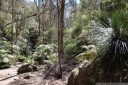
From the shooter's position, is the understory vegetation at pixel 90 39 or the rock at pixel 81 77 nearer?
the understory vegetation at pixel 90 39

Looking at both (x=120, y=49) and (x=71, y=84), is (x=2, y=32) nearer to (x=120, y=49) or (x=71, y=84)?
(x=71, y=84)

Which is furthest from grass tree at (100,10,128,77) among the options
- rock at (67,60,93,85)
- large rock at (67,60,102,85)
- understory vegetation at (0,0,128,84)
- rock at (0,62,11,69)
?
rock at (0,62,11,69)

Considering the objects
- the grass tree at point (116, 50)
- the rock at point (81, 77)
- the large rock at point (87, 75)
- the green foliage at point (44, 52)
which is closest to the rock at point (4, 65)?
the green foliage at point (44, 52)

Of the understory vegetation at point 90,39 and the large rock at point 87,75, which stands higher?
the understory vegetation at point 90,39

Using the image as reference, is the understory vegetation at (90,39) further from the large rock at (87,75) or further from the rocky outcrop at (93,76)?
the large rock at (87,75)

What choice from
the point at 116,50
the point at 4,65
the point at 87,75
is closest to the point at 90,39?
the point at 87,75

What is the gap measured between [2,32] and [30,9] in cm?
1094

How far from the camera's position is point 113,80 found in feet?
17.8

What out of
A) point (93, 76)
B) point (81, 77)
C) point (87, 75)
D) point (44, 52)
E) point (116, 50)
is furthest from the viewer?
point (44, 52)

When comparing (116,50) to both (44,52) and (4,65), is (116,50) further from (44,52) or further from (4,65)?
(44,52)

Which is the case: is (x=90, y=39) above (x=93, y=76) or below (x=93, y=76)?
above

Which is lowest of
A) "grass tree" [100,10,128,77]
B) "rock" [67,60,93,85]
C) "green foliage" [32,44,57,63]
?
"green foliage" [32,44,57,63]

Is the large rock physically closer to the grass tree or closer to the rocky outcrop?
the rocky outcrop

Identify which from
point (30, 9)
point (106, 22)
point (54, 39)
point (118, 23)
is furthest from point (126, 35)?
point (30, 9)
